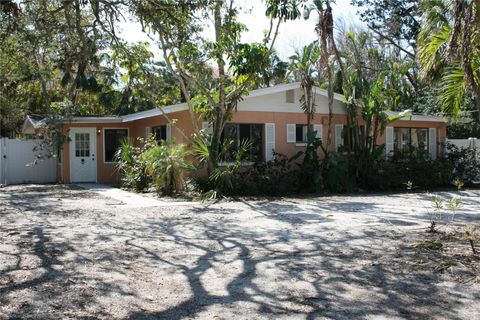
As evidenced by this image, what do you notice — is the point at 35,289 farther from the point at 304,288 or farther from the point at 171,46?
the point at 171,46

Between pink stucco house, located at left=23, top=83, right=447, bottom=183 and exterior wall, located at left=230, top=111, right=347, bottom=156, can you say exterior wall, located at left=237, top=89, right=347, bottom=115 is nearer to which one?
pink stucco house, located at left=23, top=83, right=447, bottom=183

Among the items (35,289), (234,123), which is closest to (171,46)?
(234,123)

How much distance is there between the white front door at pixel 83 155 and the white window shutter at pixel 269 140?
7.79 meters

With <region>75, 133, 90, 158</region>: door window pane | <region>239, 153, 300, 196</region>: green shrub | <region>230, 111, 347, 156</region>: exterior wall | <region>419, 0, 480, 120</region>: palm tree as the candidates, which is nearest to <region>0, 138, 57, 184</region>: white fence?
<region>75, 133, 90, 158</region>: door window pane

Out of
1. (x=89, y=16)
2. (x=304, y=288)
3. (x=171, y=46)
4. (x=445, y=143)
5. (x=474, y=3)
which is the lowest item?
(x=304, y=288)

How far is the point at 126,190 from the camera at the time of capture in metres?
17.1

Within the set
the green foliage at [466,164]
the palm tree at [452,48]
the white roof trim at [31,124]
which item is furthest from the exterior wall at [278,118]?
the palm tree at [452,48]

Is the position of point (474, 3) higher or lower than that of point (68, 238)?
higher

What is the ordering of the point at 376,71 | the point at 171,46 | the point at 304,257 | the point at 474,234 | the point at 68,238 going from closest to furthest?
the point at 304,257
the point at 474,234
the point at 68,238
the point at 171,46
the point at 376,71

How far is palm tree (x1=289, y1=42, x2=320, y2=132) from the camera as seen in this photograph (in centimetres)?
1579

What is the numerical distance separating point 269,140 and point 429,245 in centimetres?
1051

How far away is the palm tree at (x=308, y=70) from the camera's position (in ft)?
51.8

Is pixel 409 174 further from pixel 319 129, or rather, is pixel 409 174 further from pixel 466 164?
pixel 319 129

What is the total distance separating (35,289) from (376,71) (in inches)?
1129
